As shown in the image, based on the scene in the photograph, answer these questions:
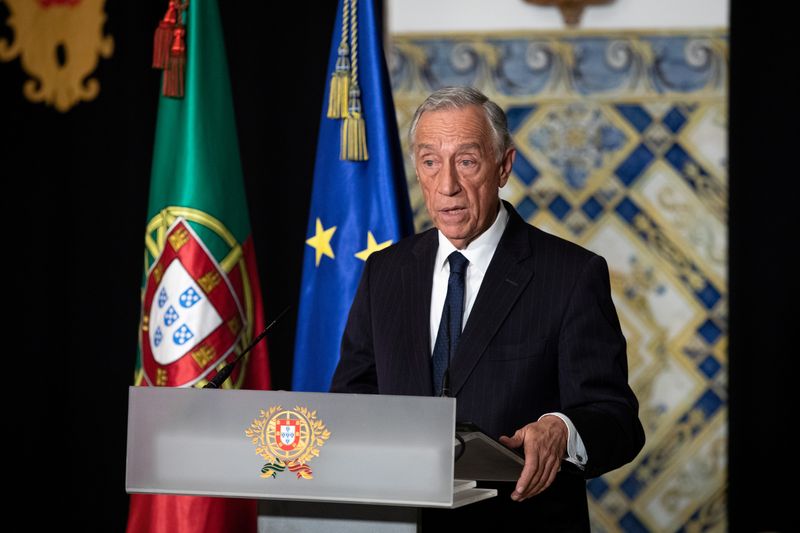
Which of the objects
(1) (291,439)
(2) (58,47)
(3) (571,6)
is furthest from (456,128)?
(2) (58,47)

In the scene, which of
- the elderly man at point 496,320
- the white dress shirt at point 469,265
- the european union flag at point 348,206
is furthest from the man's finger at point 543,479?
the european union flag at point 348,206

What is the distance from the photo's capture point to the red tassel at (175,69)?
2928 millimetres

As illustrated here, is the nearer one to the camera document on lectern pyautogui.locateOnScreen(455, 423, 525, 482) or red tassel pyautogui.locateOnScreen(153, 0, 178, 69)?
document on lectern pyautogui.locateOnScreen(455, 423, 525, 482)

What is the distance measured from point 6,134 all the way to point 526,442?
9.04 ft

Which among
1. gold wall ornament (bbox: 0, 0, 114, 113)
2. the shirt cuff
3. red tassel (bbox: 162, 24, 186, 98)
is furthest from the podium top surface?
gold wall ornament (bbox: 0, 0, 114, 113)

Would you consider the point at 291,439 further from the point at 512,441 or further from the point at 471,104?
the point at 471,104

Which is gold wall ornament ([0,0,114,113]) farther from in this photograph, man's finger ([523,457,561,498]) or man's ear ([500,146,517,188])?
man's finger ([523,457,561,498])

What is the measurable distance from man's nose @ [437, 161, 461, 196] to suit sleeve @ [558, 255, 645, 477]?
294 millimetres

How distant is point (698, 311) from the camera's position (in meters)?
3.55

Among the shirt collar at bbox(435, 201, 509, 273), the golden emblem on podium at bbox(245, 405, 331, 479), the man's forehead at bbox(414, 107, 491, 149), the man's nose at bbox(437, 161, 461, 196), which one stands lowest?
the golden emblem on podium at bbox(245, 405, 331, 479)

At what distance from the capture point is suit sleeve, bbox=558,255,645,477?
1.74 m

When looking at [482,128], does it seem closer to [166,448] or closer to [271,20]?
[166,448]

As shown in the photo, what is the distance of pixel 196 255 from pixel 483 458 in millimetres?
1628

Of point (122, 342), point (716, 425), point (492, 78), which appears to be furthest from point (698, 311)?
point (122, 342)
